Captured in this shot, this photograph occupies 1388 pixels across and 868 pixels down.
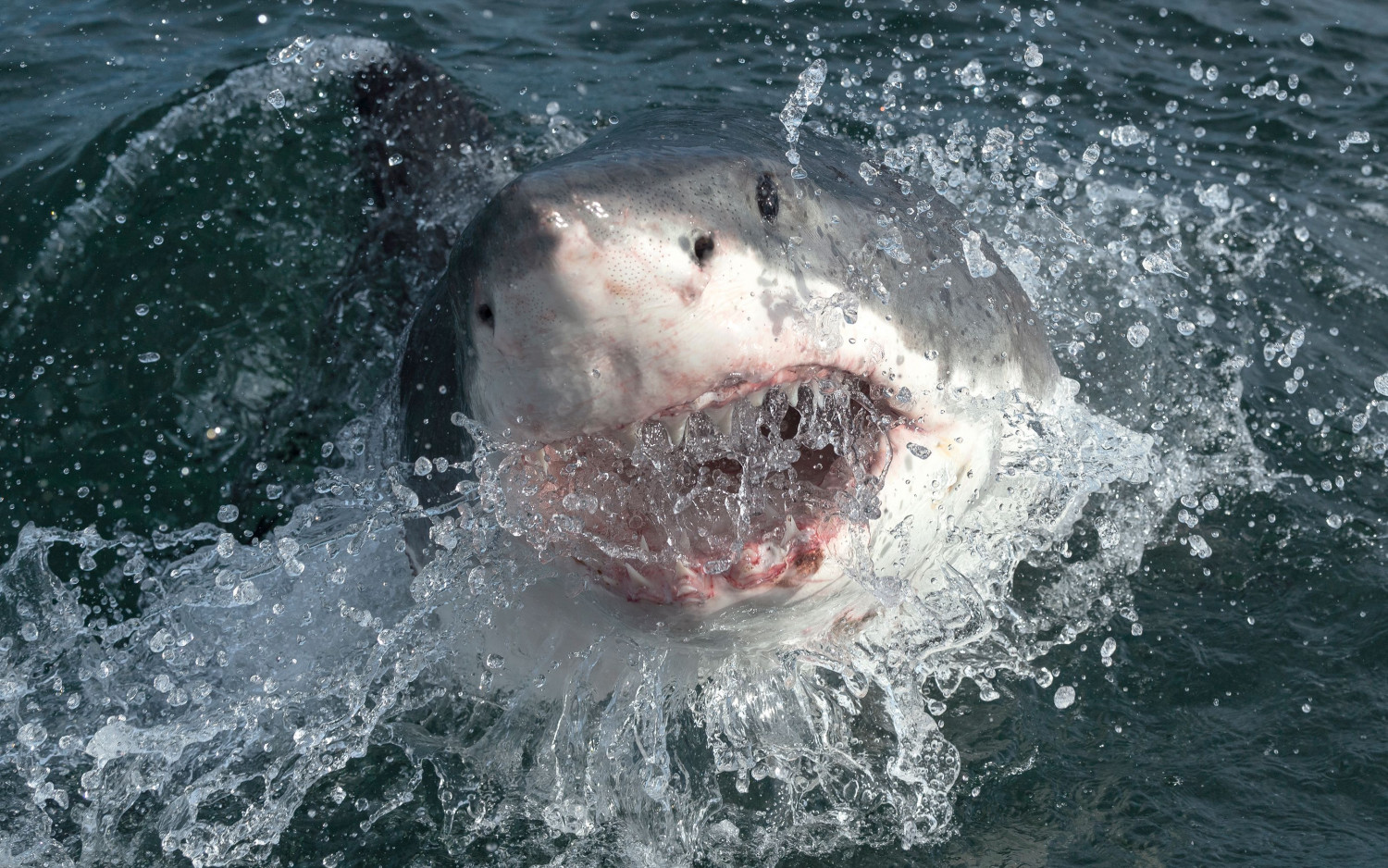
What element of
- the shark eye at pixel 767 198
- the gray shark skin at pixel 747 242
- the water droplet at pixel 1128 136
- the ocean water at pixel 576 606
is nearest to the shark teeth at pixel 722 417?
the gray shark skin at pixel 747 242

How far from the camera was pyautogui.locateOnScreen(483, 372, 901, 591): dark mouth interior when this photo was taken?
162 cm

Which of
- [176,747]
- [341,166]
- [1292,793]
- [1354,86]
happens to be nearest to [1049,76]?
[1354,86]

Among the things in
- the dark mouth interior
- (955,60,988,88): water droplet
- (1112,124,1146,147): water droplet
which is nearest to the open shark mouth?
the dark mouth interior

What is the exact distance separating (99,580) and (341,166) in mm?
1926

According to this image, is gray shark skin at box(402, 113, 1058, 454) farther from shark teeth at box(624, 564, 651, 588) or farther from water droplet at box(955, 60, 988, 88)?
water droplet at box(955, 60, 988, 88)

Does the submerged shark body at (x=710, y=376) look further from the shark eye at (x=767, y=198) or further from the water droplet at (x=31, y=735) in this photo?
the water droplet at (x=31, y=735)

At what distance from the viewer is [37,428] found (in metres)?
3.41

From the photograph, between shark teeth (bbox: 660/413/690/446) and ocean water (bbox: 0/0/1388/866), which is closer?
shark teeth (bbox: 660/413/690/446)

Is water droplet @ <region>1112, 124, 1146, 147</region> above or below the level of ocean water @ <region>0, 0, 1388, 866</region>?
above

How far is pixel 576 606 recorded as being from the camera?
6.30ft

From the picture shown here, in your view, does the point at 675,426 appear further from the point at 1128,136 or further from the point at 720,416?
the point at 1128,136

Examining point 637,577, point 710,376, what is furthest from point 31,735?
point 710,376

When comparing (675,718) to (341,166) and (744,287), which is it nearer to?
(744,287)

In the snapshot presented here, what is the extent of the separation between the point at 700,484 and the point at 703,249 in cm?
35
